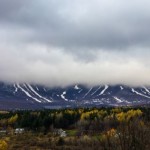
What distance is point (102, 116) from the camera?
7269 inches

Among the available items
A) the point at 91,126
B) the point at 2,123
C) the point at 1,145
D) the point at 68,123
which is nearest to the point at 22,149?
the point at 1,145

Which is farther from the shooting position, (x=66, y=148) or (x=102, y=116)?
(x=102, y=116)

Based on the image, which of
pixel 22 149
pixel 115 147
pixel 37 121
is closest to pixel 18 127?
pixel 37 121

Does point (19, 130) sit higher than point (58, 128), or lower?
lower

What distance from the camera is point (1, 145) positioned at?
110m

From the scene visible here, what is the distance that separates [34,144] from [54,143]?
7.51 metres

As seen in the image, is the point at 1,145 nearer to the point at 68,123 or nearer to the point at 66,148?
the point at 66,148

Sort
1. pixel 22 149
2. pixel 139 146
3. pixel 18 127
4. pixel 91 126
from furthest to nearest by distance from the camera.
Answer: pixel 18 127, pixel 91 126, pixel 22 149, pixel 139 146

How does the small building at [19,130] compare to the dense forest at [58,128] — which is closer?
the dense forest at [58,128]

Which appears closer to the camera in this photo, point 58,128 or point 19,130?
point 19,130

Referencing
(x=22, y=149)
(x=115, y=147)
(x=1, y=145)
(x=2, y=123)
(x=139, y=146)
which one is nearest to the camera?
(x=139, y=146)

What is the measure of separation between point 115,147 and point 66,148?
8035cm

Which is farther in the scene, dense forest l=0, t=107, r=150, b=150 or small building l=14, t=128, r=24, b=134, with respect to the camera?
small building l=14, t=128, r=24, b=134

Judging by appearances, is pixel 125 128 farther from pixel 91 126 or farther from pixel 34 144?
pixel 91 126
